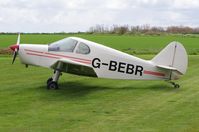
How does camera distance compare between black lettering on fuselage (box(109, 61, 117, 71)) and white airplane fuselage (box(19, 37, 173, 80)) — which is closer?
white airplane fuselage (box(19, 37, 173, 80))

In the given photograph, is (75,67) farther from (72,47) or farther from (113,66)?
(113,66)

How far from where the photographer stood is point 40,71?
72.5ft

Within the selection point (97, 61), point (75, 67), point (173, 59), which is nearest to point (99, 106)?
point (75, 67)

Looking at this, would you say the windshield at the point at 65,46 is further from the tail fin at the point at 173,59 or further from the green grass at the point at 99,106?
the tail fin at the point at 173,59

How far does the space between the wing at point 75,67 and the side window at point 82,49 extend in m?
0.50

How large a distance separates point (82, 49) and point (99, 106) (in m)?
3.90

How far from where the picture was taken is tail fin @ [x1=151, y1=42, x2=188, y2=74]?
1538 centimetres

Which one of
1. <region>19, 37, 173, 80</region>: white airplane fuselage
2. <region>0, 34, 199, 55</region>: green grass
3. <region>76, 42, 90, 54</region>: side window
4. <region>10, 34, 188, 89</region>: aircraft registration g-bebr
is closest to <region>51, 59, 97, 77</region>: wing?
<region>10, 34, 188, 89</region>: aircraft registration g-bebr

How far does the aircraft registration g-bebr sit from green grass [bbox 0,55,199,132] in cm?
51

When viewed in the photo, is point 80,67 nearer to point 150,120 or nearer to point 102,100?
point 102,100

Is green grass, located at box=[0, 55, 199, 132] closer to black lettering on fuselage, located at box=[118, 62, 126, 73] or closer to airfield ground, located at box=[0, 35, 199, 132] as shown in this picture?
airfield ground, located at box=[0, 35, 199, 132]

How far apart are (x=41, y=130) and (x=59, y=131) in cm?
37

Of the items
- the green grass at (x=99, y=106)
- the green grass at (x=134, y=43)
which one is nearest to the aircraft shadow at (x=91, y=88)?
the green grass at (x=99, y=106)

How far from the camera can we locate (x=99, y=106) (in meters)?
11.5
